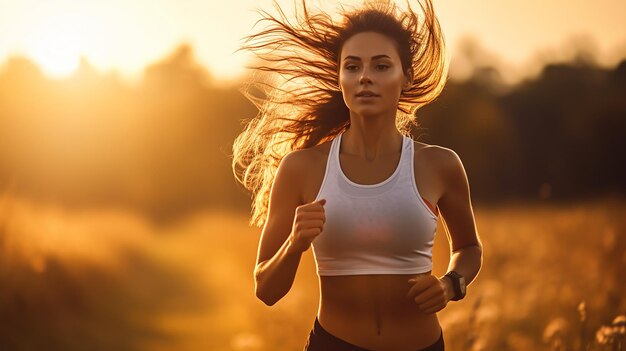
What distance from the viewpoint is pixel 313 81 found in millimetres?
4980

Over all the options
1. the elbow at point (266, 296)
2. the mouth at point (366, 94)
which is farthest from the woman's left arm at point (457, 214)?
the elbow at point (266, 296)

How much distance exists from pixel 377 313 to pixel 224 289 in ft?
28.5

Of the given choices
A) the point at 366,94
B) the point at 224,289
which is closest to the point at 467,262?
the point at 366,94

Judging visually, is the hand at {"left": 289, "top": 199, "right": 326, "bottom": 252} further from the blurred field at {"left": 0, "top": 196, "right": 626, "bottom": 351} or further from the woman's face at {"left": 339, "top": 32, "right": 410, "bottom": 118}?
the blurred field at {"left": 0, "top": 196, "right": 626, "bottom": 351}

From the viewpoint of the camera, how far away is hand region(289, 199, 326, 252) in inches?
150

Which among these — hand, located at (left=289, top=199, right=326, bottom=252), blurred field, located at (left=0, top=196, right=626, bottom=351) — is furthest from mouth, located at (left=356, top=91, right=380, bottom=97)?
blurred field, located at (left=0, top=196, right=626, bottom=351)

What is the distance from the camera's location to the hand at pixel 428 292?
390cm

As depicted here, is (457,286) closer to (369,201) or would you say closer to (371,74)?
(369,201)

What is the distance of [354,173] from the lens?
4.27 metres

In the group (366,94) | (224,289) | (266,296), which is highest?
(224,289)

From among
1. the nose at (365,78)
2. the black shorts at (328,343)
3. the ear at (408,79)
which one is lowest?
the black shorts at (328,343)

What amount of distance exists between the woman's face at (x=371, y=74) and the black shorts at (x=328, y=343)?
3.04 ft

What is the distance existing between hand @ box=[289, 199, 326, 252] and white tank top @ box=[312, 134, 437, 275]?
0.24 meters

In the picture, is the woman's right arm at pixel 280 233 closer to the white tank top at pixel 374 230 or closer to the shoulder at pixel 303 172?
the shoulder at pixel 303 172
